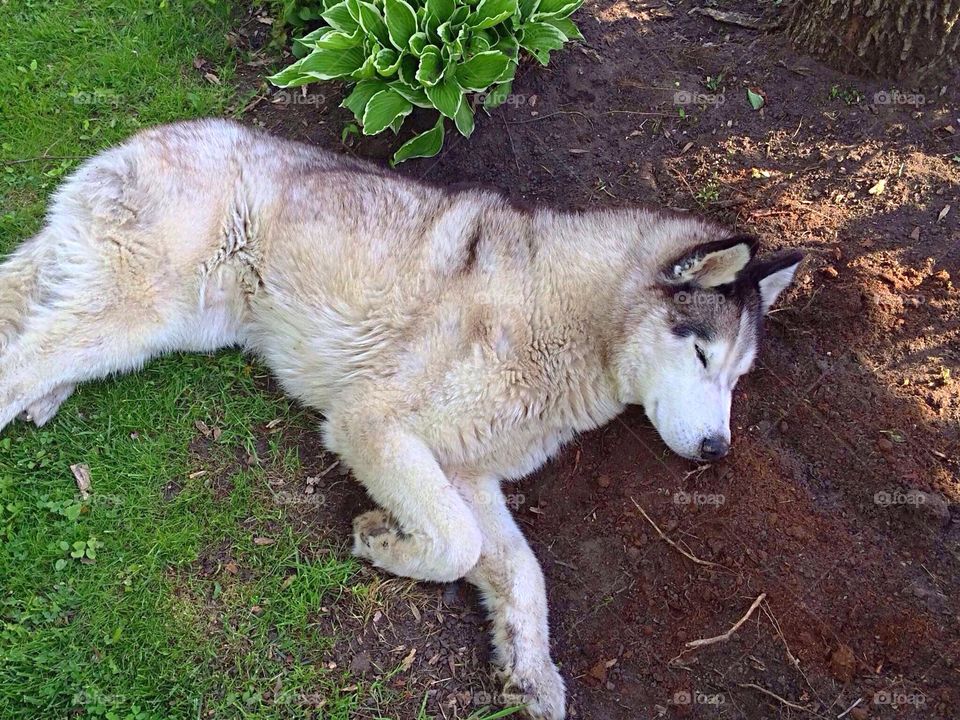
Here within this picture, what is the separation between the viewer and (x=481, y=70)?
4930 millimetres

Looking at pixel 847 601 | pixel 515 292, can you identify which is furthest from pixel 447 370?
pixel 847 601

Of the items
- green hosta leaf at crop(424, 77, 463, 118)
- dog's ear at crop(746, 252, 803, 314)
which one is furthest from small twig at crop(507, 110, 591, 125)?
dog's ear at crop(746, 252, 803, 314)

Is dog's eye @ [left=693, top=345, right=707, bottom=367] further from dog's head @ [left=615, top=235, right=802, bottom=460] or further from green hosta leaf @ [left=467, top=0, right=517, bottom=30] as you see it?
green hosta leaf @ [left=467, top=0, right=517, bottom=30]

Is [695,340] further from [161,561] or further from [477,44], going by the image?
[161,561]

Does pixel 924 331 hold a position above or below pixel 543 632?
above

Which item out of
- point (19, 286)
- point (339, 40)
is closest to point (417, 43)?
point (339, 40)

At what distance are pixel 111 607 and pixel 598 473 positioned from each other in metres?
2.93

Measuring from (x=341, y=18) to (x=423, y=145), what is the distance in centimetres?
103

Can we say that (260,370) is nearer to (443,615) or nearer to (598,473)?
(443,615)

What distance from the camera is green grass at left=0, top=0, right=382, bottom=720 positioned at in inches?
143

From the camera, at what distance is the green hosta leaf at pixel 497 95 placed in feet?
17.4

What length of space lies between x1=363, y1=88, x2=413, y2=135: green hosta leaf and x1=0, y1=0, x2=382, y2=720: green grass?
6.31 ft

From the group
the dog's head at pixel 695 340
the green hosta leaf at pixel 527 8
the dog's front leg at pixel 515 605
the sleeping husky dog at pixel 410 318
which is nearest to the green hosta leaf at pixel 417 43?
the green hosta leaf at pixel 527 8

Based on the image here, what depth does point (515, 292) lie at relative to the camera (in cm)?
425
